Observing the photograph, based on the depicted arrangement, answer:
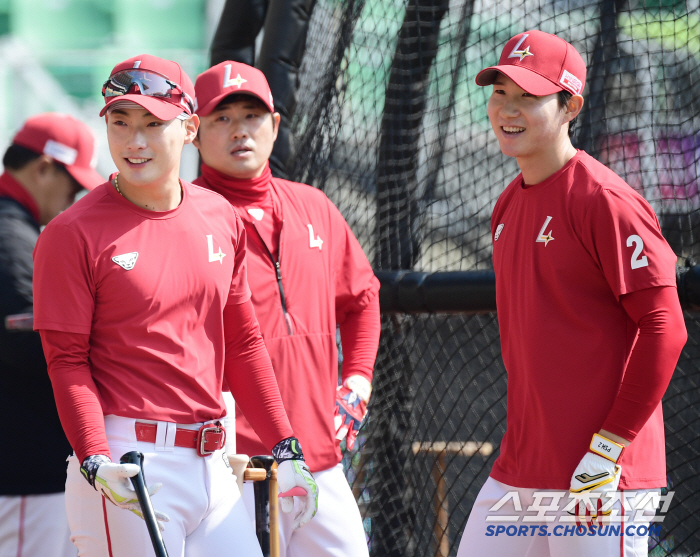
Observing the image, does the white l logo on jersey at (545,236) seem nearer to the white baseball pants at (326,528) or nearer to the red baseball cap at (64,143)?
the white baseball pants at (326,528)

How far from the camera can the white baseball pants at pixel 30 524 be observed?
8.76 feet

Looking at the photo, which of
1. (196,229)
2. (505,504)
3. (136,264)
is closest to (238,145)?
(196,229)

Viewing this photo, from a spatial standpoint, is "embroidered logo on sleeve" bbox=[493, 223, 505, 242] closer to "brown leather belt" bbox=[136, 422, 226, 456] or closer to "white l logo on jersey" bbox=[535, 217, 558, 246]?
"white l logo on jersey" bbox=[535, 217, 558, 246]

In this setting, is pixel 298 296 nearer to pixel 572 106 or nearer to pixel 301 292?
pixel 301 292

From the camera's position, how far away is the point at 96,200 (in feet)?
7.25

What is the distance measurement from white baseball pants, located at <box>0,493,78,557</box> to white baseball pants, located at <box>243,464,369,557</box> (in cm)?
59

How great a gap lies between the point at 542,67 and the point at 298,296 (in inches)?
41.8

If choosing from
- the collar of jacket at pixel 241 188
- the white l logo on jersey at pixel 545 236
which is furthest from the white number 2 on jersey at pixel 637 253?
the collar of jacket at pixel 241 188

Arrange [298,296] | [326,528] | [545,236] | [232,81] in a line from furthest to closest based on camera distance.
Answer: [232,81], [298,296], [326,528], [545,236]

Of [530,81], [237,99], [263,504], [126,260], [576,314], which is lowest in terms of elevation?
[263,504]

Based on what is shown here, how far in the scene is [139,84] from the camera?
2.27 meters

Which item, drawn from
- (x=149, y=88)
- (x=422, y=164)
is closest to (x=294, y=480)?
(x=149, y=88)

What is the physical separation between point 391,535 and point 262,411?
4.85 ft

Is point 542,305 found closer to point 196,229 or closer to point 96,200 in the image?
point 196,229
